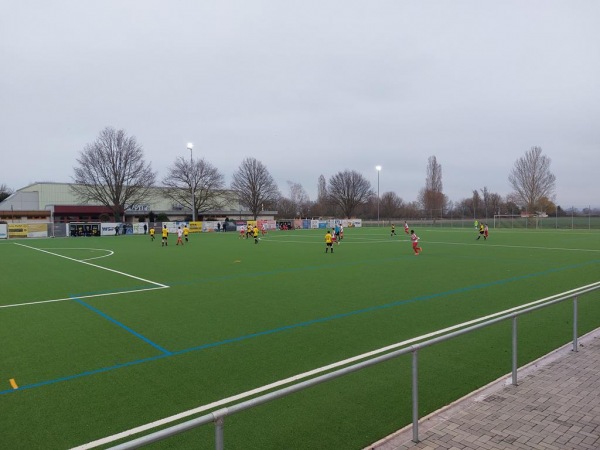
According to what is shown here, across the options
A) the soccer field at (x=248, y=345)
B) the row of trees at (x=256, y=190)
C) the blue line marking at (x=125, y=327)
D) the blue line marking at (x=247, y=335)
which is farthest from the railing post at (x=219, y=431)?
the row of trees at (x=256, y=190)

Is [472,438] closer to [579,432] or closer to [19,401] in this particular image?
[579,432]

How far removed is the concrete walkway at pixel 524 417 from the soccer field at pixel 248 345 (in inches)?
14.0

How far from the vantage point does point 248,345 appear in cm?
748

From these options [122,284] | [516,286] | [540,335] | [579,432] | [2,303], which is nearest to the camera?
[579,432]

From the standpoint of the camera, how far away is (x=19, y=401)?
5367 millimetres

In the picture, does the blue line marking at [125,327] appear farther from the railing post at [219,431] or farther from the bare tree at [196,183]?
the bare tree at [196,183]

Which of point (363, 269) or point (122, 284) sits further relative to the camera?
point (363, 269)

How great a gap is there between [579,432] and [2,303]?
13.4m

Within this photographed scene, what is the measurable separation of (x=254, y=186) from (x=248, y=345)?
82.2 m

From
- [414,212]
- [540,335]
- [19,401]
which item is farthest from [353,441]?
[414,212]

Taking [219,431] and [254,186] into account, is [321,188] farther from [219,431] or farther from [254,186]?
[219,431]

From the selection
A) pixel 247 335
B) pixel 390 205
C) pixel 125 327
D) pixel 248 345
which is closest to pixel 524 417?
pixel 248 345

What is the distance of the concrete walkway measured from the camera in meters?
4.06

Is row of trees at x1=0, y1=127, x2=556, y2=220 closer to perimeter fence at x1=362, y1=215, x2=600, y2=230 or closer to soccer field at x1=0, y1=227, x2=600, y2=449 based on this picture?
perimeter fence at x1=362, y1=215, x2=600, y2=230
